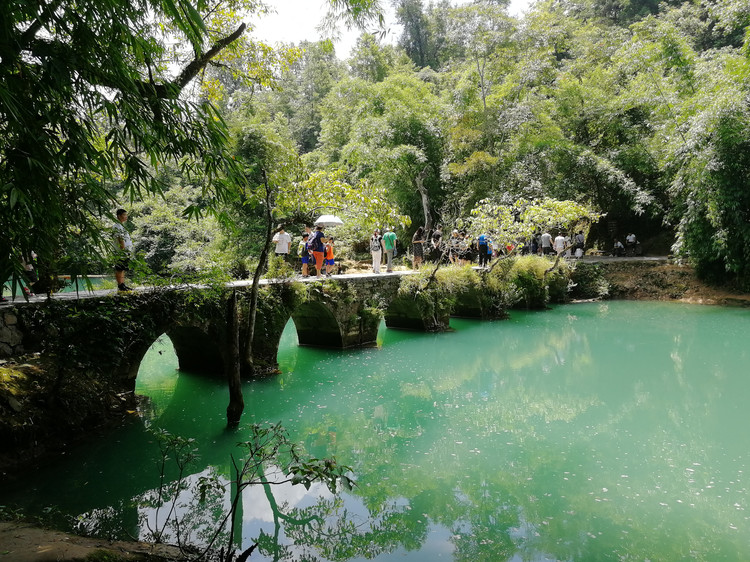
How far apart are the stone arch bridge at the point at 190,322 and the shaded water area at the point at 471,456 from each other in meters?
0.68

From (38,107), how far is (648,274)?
2140 cm

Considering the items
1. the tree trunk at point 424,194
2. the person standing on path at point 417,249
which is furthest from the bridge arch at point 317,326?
the tree trunk at point 424,194

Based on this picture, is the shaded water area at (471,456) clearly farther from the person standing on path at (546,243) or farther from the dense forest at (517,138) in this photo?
the person standing on path at (546,243)

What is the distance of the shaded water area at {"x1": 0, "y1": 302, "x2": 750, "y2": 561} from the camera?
4.43 meters

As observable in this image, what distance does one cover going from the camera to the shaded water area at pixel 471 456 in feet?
14.5

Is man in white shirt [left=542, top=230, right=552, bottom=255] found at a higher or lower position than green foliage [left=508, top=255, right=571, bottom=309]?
higher

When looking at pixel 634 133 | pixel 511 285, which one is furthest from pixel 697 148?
pixel 511 285

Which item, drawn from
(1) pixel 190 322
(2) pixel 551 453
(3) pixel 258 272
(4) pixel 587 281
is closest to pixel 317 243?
(1) pixel 190 322

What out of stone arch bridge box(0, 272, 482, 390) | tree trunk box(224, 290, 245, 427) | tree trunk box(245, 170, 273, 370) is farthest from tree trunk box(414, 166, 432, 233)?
tree trunk box(224, 290, 245, 427)

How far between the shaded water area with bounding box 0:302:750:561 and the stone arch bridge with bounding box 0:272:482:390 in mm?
680

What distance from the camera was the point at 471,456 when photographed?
20.2ft

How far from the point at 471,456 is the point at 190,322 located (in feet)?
15.7

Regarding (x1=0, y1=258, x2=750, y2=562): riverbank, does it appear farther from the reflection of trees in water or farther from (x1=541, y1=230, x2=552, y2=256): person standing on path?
the reflection of trees in water

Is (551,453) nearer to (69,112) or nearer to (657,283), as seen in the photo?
(69,112)
